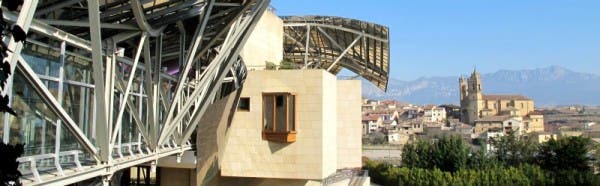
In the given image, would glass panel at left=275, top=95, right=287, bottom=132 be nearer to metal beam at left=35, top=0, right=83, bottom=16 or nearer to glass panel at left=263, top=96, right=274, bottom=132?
glass panel at left=263, top=96, right=274, bottom=132

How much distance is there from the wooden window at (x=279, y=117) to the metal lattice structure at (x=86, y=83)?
5.34 meters

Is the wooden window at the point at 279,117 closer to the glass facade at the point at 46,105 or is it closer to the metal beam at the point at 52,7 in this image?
the glass facade at the point at 46,105

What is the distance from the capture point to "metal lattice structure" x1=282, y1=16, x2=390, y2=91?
3997 centimetres

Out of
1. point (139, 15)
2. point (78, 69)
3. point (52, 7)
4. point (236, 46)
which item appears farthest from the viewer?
point (236, 46)

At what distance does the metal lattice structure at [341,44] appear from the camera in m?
40.0

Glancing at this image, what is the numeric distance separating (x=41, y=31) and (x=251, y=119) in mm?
16096

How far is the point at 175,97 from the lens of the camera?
55.8 feet

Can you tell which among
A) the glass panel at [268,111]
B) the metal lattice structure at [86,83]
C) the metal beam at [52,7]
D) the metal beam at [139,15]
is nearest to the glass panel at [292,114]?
the glass panel at [268,111]

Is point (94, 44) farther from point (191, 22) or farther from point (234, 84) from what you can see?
point (234, 84)

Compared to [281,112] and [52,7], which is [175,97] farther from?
[281,112]

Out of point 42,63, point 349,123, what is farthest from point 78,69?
point 349,123

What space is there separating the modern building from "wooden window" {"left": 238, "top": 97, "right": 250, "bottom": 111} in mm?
48

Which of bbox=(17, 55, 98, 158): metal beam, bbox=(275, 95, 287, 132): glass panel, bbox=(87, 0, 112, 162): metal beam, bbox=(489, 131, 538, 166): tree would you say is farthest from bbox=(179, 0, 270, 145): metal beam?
bbox=(489, 131, 538, 166): tree

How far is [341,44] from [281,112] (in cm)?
2223
